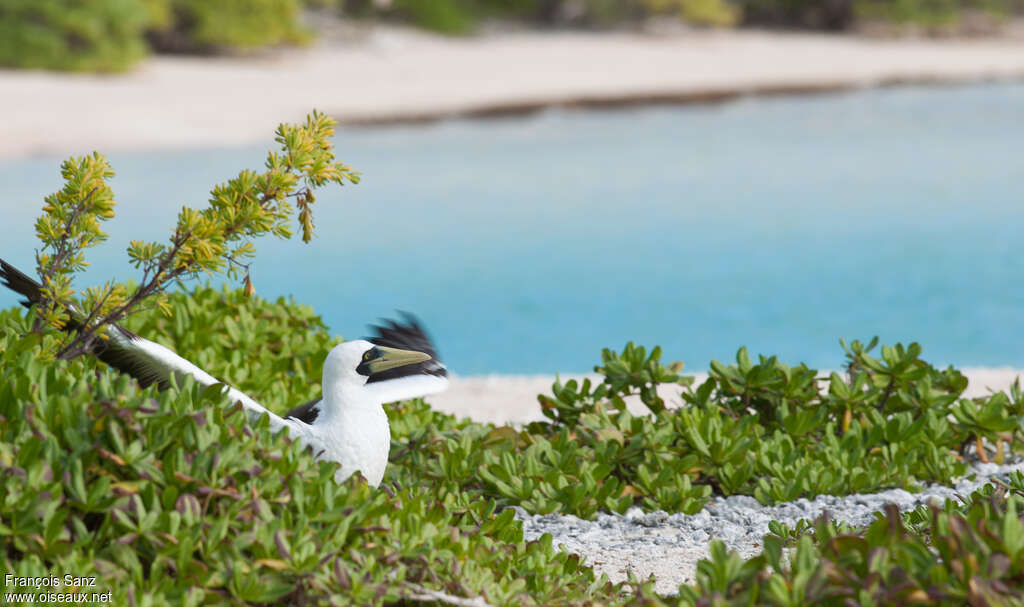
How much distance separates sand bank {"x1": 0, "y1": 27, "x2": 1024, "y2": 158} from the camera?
1703 cm

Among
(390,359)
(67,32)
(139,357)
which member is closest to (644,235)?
(390,359)

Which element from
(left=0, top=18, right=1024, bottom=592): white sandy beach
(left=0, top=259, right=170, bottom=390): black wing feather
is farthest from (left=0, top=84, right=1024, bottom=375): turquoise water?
(left=0, top=259, right=170, bottom=390): black wing feather

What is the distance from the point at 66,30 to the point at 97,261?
10.5 meters

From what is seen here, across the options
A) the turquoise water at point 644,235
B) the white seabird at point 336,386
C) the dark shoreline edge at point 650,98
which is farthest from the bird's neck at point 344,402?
the dark shoreline edge at point 650,98

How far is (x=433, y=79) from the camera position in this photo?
73.7 feet

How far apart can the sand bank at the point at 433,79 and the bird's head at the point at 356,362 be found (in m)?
13.7

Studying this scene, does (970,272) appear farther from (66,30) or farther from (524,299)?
(66,30)

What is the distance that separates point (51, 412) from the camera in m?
2.66

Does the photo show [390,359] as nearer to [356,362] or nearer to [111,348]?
[356,362]

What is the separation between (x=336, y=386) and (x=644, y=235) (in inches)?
386

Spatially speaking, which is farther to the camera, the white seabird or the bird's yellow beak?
the bird's yellow beak

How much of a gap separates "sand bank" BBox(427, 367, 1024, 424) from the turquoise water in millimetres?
2174

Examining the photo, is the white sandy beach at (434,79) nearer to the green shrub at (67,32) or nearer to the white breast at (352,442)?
the green shrub at (67,32)

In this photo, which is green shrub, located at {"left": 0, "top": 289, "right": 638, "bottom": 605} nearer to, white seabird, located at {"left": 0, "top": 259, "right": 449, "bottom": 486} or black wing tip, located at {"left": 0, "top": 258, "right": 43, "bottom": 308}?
white seabird, located at {"left": 0, "top": 259, "right": 449, "bottom": 486}
